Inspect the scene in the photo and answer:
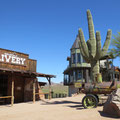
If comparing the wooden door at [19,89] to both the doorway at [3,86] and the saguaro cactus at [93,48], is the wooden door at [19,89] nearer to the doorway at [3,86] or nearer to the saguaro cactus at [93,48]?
the doorway at [3,86]

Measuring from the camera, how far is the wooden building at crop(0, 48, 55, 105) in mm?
13865

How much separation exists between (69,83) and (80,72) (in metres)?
3.44

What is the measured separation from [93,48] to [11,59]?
779 centimetres

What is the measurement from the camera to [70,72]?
33.2 meters

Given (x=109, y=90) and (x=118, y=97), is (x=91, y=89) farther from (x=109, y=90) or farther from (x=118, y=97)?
(x=118, y=97)

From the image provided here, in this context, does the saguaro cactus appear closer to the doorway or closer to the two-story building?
the doorway

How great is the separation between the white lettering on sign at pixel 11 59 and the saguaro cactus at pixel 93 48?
242 inches

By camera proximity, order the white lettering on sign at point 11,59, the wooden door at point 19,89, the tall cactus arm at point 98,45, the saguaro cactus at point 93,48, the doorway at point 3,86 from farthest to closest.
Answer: the wooden door at point 19,89, the doorway at point 3,86, the saguaro cactus at point 93,48, the tall cactus arm at point 98,45, the white lettering on sign at point 11,59

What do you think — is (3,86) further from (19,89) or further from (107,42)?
(107,42)

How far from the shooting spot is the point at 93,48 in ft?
49.6

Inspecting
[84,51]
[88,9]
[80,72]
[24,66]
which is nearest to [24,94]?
[24,66]

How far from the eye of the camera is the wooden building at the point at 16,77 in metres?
13.9

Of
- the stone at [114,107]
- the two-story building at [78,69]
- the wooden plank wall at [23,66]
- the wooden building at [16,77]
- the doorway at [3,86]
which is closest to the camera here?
the stone at [114,107]

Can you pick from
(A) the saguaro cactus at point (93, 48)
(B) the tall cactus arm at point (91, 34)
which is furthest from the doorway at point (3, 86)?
(B) the tall cactus arm at point (91, 34)
